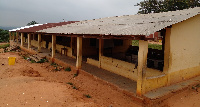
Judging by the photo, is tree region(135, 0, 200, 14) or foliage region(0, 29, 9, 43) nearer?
tree region(135, 0, 200, 14)

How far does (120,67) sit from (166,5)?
24.4 m

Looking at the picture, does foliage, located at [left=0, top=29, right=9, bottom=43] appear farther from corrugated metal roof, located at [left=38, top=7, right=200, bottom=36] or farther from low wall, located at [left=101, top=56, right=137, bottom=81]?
low wall, located at [left=101, top=56, right=137, bottom=81]

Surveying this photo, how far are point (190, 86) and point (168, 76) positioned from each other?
124 cm

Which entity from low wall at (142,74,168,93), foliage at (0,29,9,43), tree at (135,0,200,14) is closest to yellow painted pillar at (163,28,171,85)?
low wall at (142,74,168,93)

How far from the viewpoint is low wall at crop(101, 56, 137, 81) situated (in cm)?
771

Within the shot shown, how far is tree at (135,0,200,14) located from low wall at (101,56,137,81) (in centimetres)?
2158

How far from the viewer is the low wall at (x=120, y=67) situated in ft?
25.3

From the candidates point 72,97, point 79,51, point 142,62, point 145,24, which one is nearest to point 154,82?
point 142,62

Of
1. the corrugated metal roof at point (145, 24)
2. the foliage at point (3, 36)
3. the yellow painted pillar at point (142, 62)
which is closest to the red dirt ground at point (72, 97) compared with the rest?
the yellow painted pillar at point (142, 62)

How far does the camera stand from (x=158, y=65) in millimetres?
7816

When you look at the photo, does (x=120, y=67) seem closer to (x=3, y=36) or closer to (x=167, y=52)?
(x=167, y=52)

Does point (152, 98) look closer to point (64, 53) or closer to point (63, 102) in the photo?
point (63, 102)

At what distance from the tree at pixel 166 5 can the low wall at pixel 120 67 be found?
2158 cm

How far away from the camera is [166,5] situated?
92.7 feet
